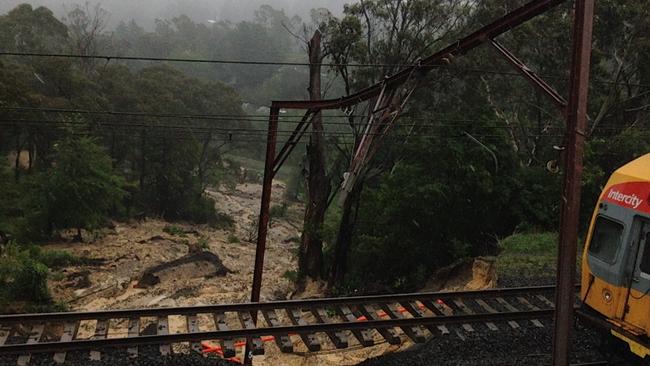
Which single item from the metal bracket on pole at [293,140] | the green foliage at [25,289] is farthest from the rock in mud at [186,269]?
the metal bracket on pole at [293,140]

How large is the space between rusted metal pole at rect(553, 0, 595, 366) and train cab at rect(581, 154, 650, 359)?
1092mm

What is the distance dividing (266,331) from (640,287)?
548cm

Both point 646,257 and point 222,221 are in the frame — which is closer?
point 646,257

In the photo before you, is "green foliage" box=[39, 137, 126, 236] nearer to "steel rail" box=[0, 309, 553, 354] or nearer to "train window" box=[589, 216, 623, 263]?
"steel rail" box=[0, 309, 553, 354]

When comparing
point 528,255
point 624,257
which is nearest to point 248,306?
point 624,257

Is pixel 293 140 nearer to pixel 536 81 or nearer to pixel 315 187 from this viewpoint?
pixel 536 81

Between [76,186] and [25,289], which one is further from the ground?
[76,186]

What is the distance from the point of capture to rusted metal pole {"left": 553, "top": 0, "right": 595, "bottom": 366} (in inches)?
260

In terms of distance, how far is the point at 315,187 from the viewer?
18750 mm

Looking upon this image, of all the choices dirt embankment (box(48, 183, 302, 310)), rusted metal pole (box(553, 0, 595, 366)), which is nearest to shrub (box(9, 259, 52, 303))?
dirt embankment (box(48, 183, 302, 310))

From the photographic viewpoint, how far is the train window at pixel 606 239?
25.9 ft

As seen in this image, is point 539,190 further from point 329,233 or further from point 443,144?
point 329,233

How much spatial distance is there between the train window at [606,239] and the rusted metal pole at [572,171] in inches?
53.2

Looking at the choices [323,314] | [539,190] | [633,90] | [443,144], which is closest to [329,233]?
[443,144]
